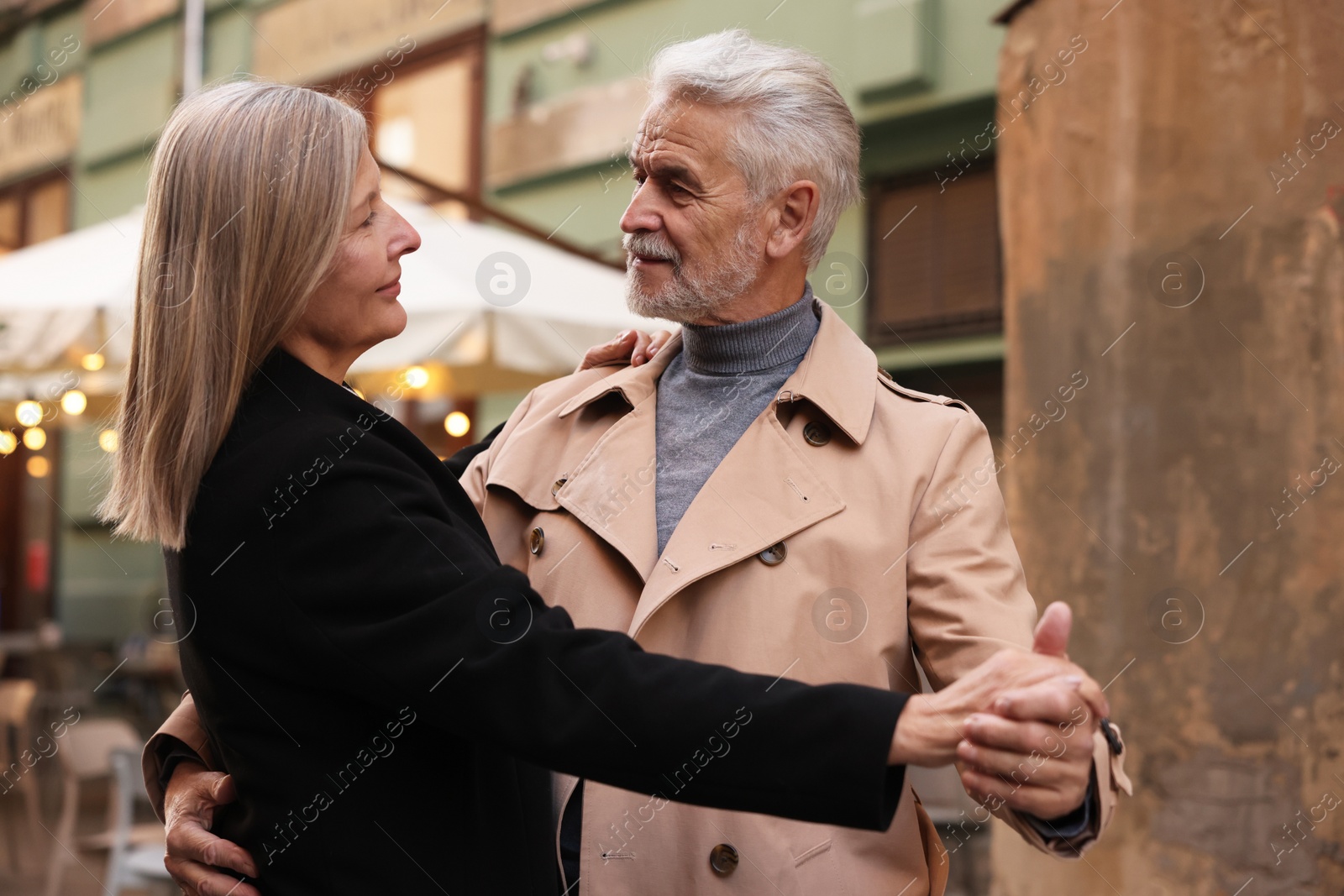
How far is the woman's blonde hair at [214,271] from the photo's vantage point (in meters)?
1.68

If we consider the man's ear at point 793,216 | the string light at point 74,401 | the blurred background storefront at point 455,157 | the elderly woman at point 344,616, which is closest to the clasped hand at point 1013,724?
the elderly woman at point 344,616

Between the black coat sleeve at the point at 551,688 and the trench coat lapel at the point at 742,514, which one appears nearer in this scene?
the black coat sleeve at the point at 551,688

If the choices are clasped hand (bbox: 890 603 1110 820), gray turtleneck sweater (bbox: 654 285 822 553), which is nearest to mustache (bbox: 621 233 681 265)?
gray turtleneck sweater (bbox: 654 285 822 553)

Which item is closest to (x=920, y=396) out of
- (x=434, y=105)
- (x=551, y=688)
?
(x=551, y=688)

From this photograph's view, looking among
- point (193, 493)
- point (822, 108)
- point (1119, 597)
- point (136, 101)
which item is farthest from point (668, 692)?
point (136, 101)

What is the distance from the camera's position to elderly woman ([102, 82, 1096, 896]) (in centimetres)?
152

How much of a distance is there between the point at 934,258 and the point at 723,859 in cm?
620

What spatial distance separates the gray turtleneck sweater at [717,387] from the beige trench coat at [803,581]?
7cm

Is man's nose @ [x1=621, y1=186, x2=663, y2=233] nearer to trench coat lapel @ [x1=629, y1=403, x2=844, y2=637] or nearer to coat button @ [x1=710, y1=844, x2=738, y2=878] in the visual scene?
trench coat lapel @ [x1=629, y1=403, x2=844, y2=637]

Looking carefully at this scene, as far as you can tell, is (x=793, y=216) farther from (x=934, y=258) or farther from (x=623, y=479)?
(x=934, y=258)

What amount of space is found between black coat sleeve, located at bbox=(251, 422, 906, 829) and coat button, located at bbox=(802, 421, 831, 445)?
0.72 meters

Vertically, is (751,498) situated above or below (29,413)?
above

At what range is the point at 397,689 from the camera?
1.55 meters

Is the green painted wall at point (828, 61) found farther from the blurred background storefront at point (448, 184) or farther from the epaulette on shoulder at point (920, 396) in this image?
the epaulette on shoulder at point (920, 396)
